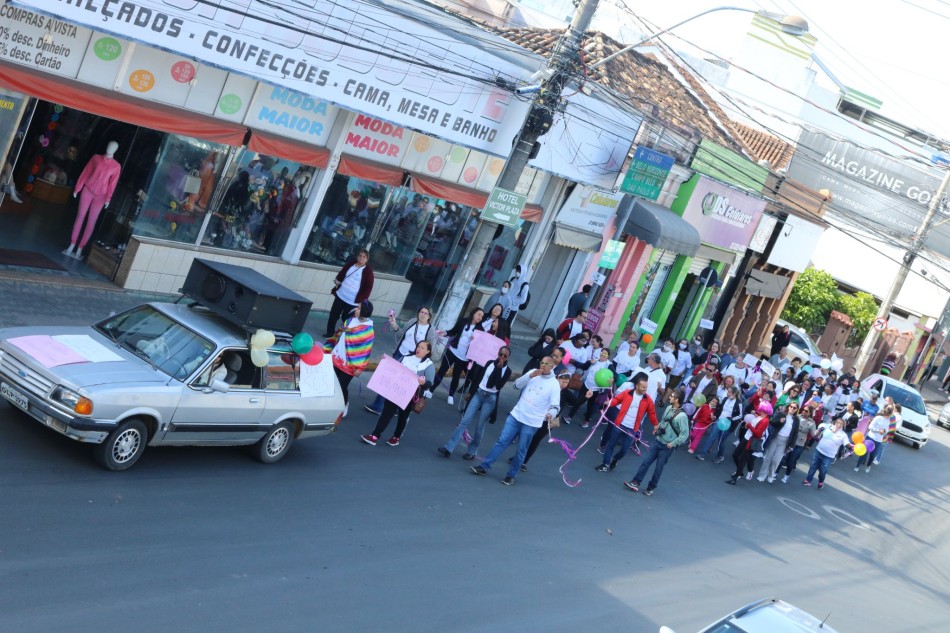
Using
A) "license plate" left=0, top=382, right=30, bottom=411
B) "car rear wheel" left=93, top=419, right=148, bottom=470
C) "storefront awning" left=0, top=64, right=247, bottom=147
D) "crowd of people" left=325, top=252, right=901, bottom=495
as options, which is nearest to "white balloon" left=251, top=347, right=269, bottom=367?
"car rear wheel" left=93, top=419, right=148, bottom=470

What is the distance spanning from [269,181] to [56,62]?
190 inches

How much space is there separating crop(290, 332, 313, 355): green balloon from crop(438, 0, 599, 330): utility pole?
264 inches

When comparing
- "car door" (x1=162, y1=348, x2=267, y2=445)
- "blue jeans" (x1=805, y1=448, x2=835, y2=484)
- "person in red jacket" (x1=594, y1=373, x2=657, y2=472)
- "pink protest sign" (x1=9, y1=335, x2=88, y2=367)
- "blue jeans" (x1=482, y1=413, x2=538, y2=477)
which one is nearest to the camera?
"pink protest sign" (x1=9, y1=335, x2=88, y2=367)

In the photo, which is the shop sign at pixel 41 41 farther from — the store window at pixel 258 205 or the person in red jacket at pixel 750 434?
the person in red jacket at pixel 750 434

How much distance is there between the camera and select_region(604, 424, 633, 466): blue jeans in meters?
16.2

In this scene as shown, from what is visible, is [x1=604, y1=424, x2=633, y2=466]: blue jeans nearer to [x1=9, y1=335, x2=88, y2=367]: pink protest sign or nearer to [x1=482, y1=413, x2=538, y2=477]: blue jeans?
[x1=482, y1=413, x2=538, y2=477]: blue jeans

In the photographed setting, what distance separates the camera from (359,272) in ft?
56.6

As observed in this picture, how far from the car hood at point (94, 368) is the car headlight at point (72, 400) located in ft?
0.27

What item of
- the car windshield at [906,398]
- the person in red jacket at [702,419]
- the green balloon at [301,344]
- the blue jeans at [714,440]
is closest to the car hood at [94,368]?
the green balloon at [301,344]

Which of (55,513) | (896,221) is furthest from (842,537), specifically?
(896,221)

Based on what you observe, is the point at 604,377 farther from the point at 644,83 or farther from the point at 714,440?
the point at 644,83

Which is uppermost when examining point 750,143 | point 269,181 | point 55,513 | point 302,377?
point 750,143

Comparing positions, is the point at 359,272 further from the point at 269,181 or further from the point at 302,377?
the point at 302,377

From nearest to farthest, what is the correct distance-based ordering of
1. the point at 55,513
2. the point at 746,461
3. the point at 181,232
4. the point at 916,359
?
the point at 55,513 < the point at 181,232 < the point at 746,461 < the point at 916,359
